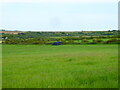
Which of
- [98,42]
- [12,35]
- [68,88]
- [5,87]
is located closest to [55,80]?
[68,88]

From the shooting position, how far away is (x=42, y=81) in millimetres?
7922

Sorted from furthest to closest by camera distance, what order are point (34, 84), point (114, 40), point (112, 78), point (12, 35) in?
point (12, 35) → point (114, 40) → point (112, 78) → point (34, 84)

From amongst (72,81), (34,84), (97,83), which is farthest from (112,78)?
(34,84)

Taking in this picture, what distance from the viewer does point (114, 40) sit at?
1737 inches

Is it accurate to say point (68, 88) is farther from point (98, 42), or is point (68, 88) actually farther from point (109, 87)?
point (98, 42)

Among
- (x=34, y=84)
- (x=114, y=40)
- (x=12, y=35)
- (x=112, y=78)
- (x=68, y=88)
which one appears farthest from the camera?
(x=12, y=35)

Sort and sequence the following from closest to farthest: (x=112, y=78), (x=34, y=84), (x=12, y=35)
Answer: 1. (x=34, y=84)
2. (x=112, y=78)
3. (x=12, y=35)

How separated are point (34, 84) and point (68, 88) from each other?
1192mm

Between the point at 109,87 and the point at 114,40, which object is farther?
the point at 114,40

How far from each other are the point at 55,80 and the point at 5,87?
170 cm

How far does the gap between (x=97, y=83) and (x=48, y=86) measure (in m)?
1.61

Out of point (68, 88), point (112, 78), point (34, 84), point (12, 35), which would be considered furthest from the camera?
point (12, 35)

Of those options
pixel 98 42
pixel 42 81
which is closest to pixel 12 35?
pixel 98 42

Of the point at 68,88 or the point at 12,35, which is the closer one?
the point at 68,88
